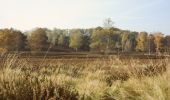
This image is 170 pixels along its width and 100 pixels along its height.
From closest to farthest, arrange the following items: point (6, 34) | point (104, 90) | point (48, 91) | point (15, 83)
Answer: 1. point (48, 91)
2. point (15, 83)
3. point (104, 90)
4. point (6, 34)

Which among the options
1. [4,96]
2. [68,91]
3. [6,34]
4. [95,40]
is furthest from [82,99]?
[95,40]

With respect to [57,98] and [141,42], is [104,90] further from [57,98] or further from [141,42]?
[141,42]

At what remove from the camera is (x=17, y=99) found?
22.8 ft

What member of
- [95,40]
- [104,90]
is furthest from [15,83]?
[95,40]

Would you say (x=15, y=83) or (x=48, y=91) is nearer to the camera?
(x=48, y=91)

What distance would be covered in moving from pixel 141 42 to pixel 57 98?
92.8 meters

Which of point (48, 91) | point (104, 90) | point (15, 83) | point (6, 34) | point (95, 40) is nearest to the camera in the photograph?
point (48, 91)

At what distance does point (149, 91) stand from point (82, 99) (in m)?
1.35

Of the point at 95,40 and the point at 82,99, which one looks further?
the point at 95,40

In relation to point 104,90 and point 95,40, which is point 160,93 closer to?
point 104,90

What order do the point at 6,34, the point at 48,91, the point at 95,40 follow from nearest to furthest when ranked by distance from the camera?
the point at 48,91
the point at 6,34
the point at 95,40

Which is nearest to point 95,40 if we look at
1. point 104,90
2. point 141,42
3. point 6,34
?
point 141,42

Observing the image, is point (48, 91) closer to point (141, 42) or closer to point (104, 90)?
point (104, 90)

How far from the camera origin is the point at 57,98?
7.13 meters
